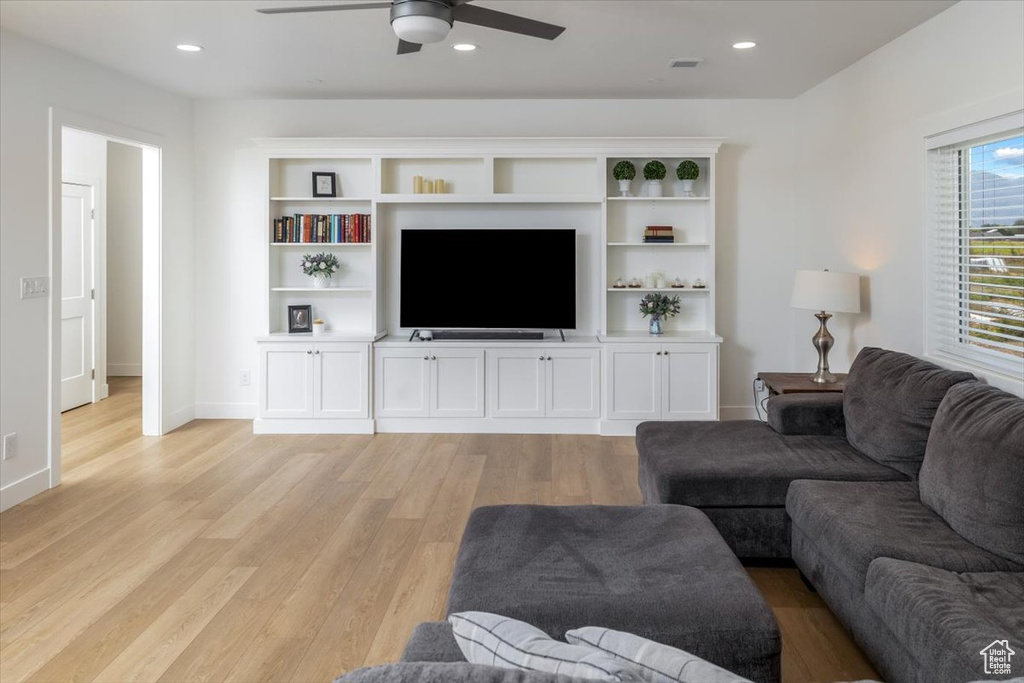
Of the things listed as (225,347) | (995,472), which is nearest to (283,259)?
(225,347)

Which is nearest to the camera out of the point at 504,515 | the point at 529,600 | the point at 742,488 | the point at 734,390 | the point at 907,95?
the point at 529,600

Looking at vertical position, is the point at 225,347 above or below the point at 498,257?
below

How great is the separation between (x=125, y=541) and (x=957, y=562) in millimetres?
3404

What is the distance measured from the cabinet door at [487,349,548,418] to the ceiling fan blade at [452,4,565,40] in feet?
9.53

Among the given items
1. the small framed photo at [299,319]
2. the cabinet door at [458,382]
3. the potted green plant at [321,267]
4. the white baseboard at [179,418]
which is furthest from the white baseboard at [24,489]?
the cabinet door at [458,382]

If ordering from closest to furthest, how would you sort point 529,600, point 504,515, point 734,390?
point 529,600 < point 504,515 < point 734,390

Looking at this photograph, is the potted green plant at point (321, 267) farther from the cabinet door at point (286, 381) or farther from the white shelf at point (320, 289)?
the cabinet door at point (286, 381)

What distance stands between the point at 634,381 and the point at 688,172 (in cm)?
165

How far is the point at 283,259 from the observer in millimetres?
6125

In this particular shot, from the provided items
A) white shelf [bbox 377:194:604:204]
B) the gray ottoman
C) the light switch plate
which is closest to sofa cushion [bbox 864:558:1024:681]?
the gray ottoman

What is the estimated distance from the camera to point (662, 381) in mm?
5621

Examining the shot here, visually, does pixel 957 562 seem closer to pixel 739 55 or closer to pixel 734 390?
pixel 739 55

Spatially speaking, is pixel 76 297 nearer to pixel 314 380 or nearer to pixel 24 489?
pixel 314 380

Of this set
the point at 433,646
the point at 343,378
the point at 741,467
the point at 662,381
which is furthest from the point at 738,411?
the point at 433,646
